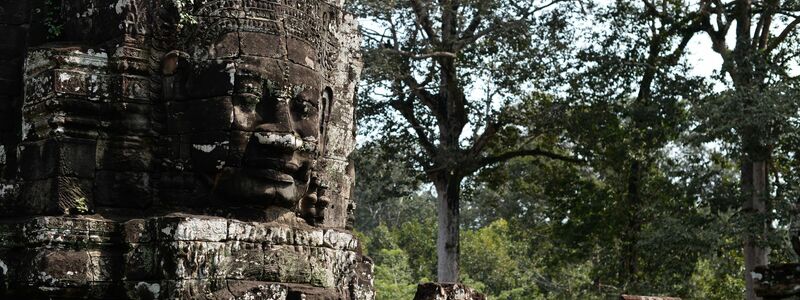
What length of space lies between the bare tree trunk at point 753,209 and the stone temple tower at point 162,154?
1272 centimetres

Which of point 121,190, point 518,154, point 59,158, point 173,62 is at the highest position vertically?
point 518,154

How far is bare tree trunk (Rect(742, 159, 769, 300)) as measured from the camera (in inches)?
691

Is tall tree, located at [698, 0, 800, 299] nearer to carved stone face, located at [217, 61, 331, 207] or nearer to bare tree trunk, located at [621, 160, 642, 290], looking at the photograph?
bare tree trunk, located at [621, 160, 642, 290]

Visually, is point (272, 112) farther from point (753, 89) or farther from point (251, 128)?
point (753, 89)

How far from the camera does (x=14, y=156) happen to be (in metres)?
5.96

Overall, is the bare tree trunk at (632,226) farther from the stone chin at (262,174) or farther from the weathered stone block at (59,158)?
the weathered stone block at (59,158)

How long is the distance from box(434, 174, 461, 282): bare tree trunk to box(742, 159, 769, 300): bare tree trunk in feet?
16.8

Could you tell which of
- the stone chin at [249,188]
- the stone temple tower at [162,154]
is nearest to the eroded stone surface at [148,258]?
the stone temple tower at [162,154]

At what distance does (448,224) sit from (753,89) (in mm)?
6333

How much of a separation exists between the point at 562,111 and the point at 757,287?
540 inches

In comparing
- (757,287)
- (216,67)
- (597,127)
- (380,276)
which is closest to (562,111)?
(597,127)

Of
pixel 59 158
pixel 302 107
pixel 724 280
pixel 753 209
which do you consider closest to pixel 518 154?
pixel 724 280

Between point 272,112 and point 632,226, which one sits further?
point 632,226

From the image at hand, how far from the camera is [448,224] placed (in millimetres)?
21531
